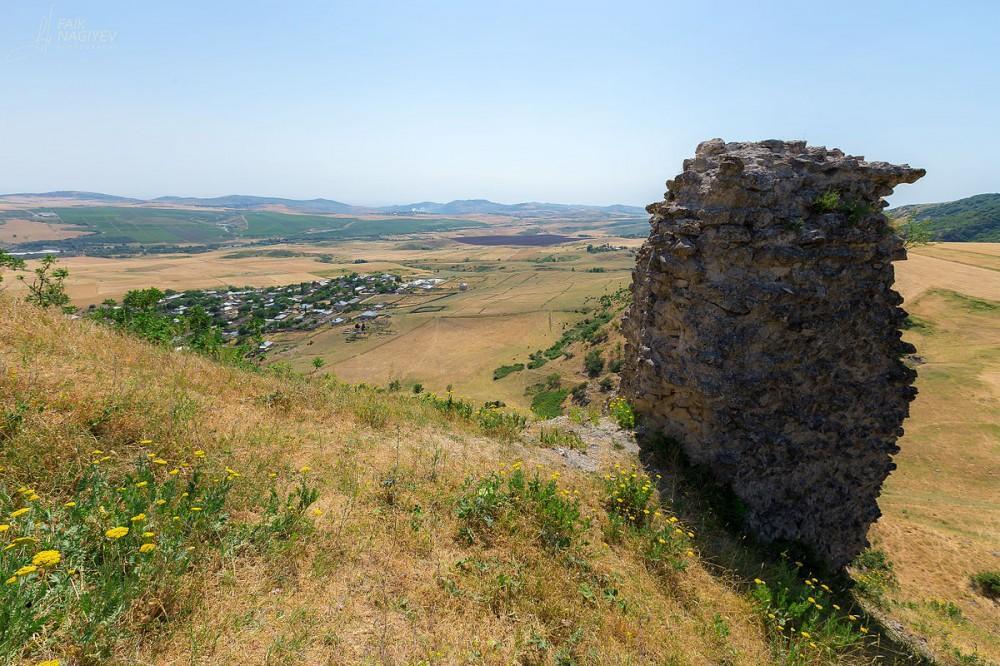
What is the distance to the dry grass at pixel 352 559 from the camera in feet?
11.1

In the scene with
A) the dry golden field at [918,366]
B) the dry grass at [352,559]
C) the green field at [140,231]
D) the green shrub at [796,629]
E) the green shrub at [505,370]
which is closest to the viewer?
the dry grass at [352,559]

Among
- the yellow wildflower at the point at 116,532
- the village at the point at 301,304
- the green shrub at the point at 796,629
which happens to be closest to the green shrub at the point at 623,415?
the green shrub at the point at 796,629

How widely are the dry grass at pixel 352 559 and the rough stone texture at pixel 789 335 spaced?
2.92 m

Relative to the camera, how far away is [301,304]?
7119cm

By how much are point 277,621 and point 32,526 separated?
180 cm

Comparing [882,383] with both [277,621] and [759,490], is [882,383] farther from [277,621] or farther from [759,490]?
[277,621]

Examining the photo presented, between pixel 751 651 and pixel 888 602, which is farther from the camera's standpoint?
pixel 888 602

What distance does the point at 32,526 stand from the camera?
316 centimetres

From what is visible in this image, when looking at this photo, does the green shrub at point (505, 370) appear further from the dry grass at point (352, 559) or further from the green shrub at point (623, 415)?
the dry grass at point (352, 559)

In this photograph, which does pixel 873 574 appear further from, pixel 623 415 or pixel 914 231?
pixel 914 231

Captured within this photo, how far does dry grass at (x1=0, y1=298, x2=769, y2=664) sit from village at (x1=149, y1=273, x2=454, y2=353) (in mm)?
42934

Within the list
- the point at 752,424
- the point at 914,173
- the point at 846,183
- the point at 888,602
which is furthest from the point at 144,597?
the point at 888,602

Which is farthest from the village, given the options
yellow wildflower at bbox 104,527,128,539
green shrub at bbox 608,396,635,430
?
yellow wildflower at bbox 104,527,128,539

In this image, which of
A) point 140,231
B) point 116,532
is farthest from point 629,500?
point 140,231
